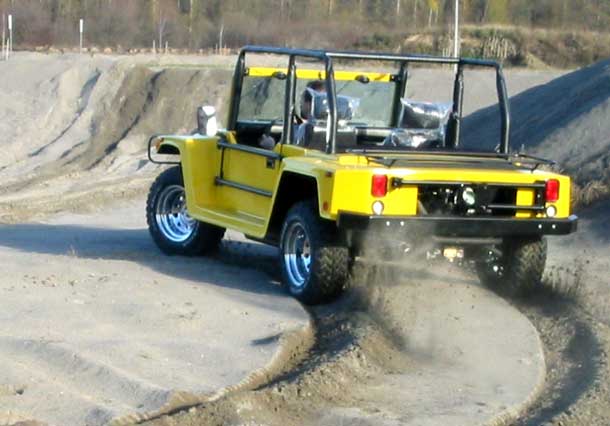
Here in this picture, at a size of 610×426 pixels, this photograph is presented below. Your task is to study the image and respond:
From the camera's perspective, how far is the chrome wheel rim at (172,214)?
502 inches

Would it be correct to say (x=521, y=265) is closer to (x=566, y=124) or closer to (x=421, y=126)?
(x=421, y=126)

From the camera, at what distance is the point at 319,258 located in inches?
393

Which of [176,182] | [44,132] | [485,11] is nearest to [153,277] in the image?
[176,182]

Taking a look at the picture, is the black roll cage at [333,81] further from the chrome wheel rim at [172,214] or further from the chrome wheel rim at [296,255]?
the chrome wheel rim at [172,214]

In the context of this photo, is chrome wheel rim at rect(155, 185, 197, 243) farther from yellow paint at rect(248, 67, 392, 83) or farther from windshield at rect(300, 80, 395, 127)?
windshield at rect(300, 80, 395, 127)

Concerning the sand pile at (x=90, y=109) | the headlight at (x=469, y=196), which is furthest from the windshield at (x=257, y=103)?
the sand pile at (x=90, y=109)

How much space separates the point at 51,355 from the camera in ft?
26.2

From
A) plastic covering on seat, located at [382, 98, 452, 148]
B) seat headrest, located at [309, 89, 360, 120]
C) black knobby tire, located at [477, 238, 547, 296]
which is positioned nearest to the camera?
black knobby tire, located at [477, 238, 547, 296]

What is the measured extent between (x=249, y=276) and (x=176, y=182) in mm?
1599

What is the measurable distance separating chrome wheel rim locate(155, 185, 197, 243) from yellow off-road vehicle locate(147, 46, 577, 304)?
0.08 m

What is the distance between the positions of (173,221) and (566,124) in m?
7.17

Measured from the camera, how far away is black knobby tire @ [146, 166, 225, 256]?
1248cm

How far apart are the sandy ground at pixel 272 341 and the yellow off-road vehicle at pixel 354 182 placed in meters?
0.39

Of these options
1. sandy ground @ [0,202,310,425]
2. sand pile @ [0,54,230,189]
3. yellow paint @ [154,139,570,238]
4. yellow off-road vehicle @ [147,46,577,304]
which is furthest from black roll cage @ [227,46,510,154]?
sand pile @ [0,54,230,189]
